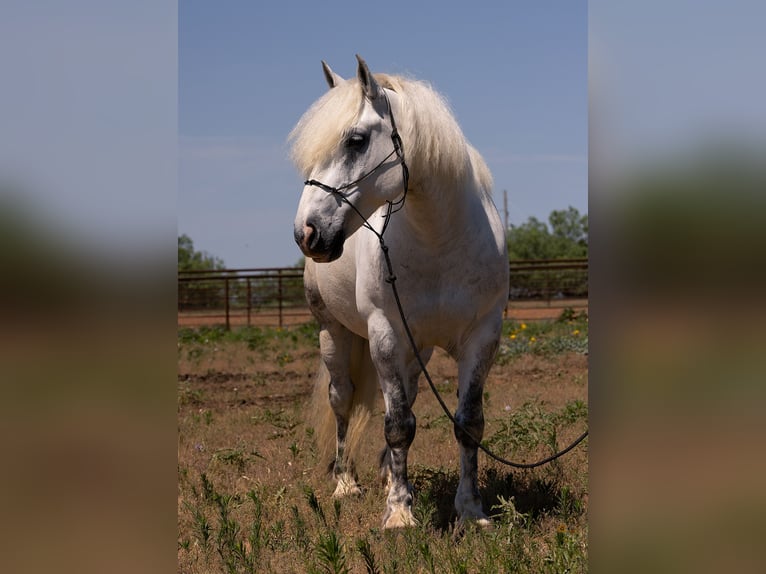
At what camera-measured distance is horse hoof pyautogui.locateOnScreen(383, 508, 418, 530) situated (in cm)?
385

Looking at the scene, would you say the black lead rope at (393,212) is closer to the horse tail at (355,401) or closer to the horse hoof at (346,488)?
the horse hoof at (346,488)

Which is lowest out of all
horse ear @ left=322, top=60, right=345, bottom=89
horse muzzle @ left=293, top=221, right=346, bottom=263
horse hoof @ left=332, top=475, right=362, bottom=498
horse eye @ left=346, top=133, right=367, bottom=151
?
horse hoof @ left=332, top=475, right=362, bottom=498

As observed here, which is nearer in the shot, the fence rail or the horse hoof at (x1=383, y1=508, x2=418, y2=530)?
the horse hoof at (x1=383, y1=508, x2=418, y2=530)

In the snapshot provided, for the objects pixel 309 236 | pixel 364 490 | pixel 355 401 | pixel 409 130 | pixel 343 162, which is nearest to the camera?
pixel 309 236

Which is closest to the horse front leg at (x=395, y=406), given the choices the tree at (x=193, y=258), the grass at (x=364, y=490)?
the grass at (x=364, y=490)

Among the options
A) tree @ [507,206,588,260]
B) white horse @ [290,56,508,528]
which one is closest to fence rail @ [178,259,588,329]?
white horse @ [290,56,508,528]

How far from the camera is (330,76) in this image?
413 cm

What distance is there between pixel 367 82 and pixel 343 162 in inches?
17.0

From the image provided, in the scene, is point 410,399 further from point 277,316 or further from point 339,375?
point 277,316

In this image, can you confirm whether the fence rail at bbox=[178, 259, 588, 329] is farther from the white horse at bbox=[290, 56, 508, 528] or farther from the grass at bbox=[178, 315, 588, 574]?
the white horse at bbox=[290, 56, 508, 528]

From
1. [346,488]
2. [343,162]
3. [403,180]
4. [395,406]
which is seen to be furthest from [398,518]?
[343,162]

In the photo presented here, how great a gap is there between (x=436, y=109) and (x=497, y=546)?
2.16 m

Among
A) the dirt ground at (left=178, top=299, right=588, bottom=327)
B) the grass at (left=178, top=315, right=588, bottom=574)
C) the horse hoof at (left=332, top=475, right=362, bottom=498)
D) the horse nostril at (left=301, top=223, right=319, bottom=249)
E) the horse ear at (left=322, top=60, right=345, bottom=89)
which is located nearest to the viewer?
the grass at (left=178, top=315, right=588, bottom=574)
